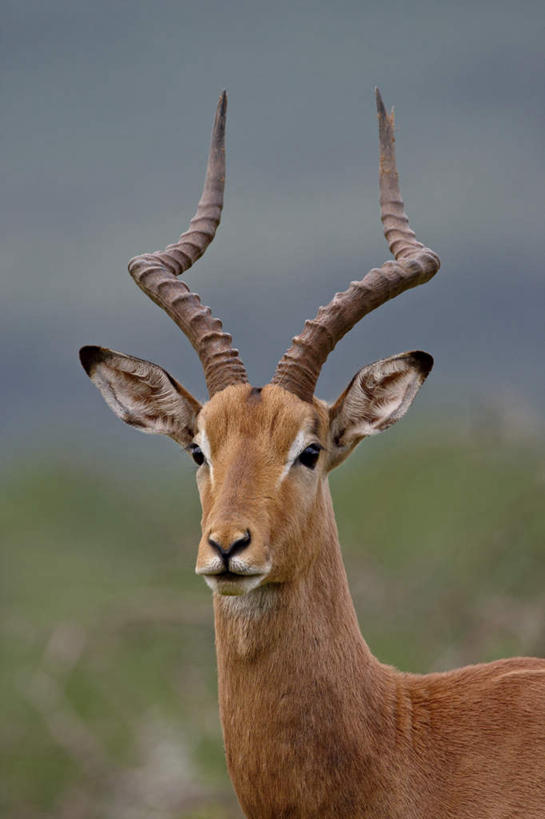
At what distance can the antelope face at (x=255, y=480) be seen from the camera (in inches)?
295

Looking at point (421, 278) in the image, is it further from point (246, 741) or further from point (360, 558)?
point (360, 558)

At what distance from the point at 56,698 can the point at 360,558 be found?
829 centimetres

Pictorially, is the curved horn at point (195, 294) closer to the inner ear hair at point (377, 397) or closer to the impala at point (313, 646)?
the impala at point (313, 646)

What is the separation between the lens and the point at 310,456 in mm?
8547

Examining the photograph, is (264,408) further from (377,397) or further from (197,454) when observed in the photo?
(377,397)

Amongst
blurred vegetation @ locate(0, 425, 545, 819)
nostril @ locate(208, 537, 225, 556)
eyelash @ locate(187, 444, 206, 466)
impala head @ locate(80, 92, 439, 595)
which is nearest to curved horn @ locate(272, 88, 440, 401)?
impala head @ locate(80, 92, 439, 595)

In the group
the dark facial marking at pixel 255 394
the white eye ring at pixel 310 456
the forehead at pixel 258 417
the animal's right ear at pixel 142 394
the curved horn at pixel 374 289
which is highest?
the curved horn at pixel 374 289

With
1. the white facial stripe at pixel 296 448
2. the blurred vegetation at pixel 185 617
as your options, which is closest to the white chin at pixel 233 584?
the white facial stripe at pixel 296 448

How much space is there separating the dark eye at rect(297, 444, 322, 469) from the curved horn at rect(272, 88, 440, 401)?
467 millimetres

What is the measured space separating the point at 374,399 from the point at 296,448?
1.06 m

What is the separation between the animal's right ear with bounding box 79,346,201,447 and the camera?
364 inches

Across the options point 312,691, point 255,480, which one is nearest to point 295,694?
point 312,691

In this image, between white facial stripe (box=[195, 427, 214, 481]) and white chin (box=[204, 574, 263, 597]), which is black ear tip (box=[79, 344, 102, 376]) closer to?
white facial stripe (box=[195, 427, 214, 481])

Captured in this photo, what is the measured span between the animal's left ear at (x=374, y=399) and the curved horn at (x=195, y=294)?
76 cm
